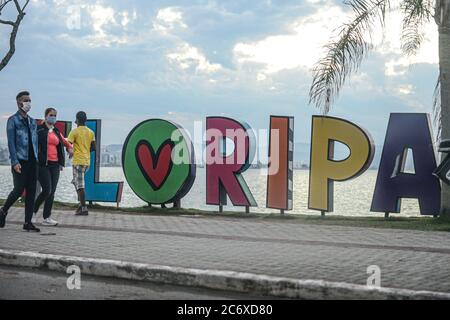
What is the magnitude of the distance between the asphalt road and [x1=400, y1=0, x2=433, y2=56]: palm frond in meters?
8.64

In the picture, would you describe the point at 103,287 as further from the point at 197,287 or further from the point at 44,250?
the point at 44,250

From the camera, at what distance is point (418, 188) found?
43.5 feet

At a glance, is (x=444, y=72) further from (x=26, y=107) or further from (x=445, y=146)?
(x=26, y=107)

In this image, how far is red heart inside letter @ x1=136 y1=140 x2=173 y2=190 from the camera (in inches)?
615

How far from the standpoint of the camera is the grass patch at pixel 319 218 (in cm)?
1193

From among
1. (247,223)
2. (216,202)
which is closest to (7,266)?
(247,223)

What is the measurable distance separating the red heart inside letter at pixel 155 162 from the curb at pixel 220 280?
26.5 ft

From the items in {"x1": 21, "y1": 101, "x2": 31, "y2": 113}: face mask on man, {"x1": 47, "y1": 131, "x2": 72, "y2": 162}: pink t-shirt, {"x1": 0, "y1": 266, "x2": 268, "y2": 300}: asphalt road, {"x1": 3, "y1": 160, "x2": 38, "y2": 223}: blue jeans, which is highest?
{"x1": 21, "y1": 101, "x2": 31, "y2": 113}: face mask on man

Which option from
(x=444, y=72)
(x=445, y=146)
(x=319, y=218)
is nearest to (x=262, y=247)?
(x=445, y=146)

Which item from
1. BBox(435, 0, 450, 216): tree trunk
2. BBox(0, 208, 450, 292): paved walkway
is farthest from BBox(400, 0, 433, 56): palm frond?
BBox(0, 208, 450, 292): paved walkway

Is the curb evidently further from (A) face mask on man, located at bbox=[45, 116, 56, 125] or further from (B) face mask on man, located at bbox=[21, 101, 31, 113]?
(A) face mask on man, located at bbox=[45, 116, 56, 125]

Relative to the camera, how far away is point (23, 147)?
9461 mm

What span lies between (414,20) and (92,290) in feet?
37.0

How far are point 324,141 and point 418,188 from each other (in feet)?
7.38
